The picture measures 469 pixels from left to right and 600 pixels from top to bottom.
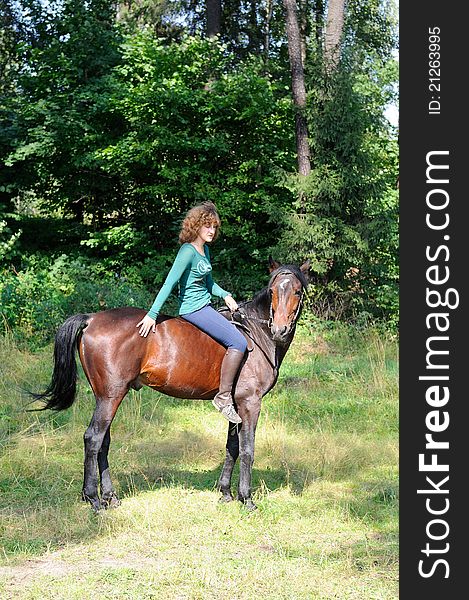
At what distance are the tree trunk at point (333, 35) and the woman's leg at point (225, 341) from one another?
11.1 m

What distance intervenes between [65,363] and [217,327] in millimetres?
1351

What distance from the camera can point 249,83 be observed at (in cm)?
1650

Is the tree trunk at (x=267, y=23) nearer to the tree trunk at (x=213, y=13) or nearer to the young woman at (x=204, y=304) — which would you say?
the tree trunk at (x=213, y=13)

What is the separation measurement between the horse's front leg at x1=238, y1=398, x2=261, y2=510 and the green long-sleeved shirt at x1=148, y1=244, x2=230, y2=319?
1.01 metres

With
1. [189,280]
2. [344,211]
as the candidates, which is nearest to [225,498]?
[189,280]

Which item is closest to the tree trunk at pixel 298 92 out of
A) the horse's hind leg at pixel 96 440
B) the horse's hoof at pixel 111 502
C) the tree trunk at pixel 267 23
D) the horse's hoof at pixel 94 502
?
the tree trunk at pixel 267 23

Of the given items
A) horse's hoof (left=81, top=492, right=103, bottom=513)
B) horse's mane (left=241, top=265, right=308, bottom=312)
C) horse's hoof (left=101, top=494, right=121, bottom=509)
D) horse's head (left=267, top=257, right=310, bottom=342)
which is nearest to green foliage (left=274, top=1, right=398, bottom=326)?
horse's mane (left=241, top=265, right=308, bottom=312)

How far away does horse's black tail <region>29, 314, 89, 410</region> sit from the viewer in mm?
5887

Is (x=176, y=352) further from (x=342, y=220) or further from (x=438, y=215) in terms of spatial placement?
(x=342, y=220)

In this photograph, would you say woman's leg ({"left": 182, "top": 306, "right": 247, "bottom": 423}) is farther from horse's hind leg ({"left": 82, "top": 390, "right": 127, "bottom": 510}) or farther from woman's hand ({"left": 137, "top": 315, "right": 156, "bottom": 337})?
horse's hind leg ({"left": 82, "top": 390, "right": 127, "bottom": 510})

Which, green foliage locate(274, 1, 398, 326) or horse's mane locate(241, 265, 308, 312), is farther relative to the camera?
green foliage locate(274, 1, 398, 326)

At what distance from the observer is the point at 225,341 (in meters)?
6.02

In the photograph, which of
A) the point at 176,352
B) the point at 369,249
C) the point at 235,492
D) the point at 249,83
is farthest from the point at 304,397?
the point at 249,83

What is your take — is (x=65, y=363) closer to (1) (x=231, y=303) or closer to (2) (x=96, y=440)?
(2) (x=96, y=440)
